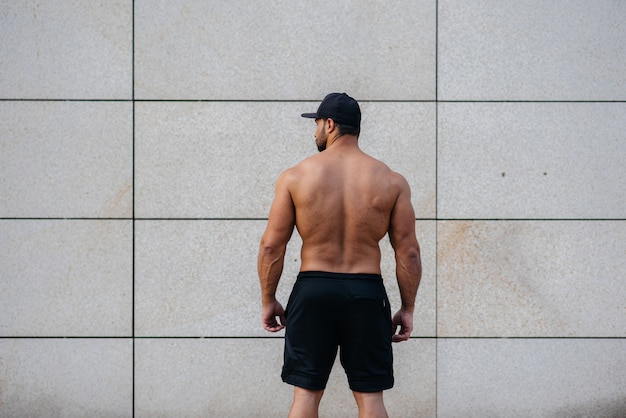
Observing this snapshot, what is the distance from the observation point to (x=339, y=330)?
150 inches

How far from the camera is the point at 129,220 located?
17.1ft

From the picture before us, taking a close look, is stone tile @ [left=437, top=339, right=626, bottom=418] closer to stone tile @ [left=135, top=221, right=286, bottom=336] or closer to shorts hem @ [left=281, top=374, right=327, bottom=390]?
stone tile @ [left=135, top=221, right=286, bottom=336]

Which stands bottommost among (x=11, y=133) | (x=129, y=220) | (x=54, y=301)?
(x=54, y=301)

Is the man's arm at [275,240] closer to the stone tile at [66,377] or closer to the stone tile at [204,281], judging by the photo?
the stone tile at [204,281]

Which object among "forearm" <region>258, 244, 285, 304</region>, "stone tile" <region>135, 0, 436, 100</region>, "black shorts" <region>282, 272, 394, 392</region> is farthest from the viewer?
"stone tile" <region>135, 0, 436, 100</region>

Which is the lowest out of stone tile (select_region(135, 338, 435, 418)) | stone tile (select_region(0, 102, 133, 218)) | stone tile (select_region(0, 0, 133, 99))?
stone tile (select_region(135, 338, 435, 418))

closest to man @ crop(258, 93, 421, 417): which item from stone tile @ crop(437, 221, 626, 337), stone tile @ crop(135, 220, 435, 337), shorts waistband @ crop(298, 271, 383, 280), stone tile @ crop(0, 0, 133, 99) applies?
shorts waistband @ crop(298, 271, 383, 280)

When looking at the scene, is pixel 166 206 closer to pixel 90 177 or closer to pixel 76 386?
pixel 90 177

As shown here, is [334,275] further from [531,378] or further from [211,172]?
[531,378]

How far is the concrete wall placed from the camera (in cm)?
519

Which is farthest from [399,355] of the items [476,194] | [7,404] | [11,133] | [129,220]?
[11,133]

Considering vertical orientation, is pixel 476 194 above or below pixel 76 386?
above

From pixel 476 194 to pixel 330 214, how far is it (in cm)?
189

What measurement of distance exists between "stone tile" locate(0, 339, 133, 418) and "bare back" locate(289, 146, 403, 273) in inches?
86.6
